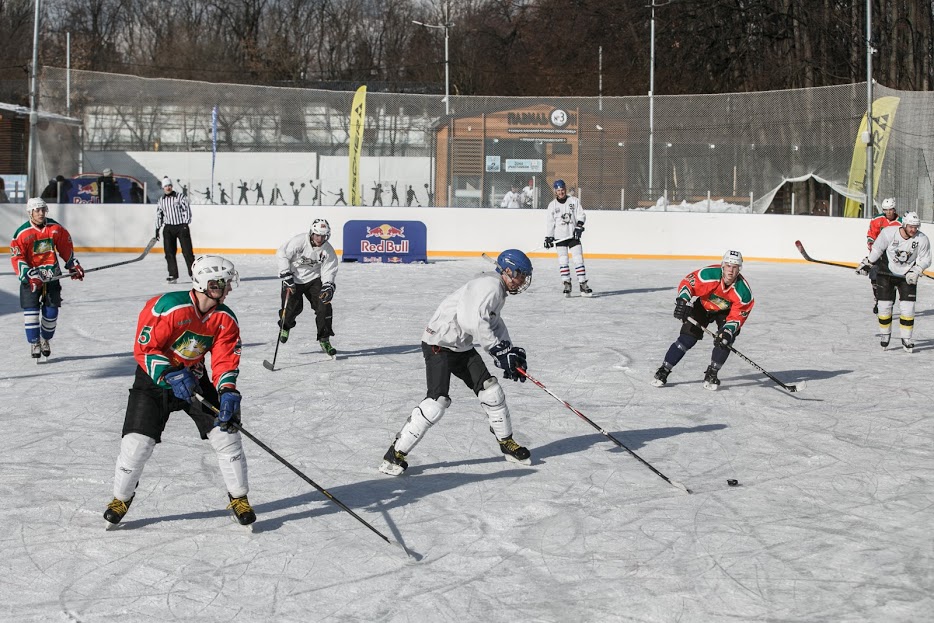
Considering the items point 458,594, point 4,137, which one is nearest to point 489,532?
point 458,594

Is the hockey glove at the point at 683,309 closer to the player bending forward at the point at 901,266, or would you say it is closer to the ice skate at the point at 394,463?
the ice skate at the point at 394,463

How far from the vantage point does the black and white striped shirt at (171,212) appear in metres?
15.8

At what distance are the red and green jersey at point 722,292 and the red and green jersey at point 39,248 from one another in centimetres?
502

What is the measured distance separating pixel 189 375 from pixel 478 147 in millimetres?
15883

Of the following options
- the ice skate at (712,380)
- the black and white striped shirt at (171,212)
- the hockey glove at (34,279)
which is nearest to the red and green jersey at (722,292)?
the ice skate at (712,380)

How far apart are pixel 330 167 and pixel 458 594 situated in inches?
641

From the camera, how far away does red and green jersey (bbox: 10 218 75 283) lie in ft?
30.9

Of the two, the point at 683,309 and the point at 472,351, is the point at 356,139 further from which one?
the point at 472,351

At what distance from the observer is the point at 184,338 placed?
16.3ft

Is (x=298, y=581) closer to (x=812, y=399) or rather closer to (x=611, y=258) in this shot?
(x=812, y=399)

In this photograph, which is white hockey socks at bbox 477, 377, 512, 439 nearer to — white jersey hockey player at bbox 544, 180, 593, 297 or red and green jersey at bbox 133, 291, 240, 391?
red and green jersey at bbox 133, 291, 240, 391

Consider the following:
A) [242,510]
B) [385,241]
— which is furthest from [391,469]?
[385,241]

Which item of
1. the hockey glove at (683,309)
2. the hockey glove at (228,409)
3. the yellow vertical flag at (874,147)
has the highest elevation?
the yellow vertical flag at (874,147)

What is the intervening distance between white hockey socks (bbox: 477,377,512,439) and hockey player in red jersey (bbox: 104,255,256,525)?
1.52 meters
